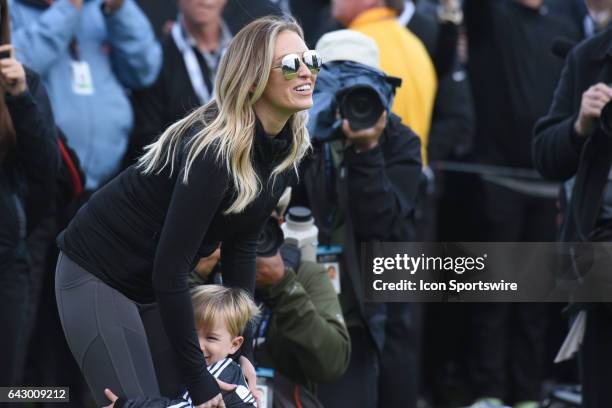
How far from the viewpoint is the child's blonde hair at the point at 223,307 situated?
3.71m

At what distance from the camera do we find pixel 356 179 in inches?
183

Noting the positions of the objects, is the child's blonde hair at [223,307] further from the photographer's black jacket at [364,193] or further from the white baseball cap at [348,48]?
the white baseball cap at [348,48]

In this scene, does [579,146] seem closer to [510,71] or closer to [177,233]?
[177,233]

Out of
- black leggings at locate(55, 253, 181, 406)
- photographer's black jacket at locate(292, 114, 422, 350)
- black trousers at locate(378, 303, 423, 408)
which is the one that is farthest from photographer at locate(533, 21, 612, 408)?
black leggings at locate(55, 253, 181, 406)

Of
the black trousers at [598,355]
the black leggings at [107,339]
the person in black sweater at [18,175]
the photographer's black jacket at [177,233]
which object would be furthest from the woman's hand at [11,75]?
the black trousers at [598,355]

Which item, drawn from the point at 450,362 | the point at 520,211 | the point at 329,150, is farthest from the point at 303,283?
the point at 450,362

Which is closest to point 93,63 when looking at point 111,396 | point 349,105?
point 349,105

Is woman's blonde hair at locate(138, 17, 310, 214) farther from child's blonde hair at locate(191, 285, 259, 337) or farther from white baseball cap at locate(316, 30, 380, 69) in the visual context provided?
white baseball cap at locate(316, 30, 380, 69)

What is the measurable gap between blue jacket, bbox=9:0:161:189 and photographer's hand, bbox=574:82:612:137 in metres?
2.14

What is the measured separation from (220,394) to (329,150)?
1.48 metres

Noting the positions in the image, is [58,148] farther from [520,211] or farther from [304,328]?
[520,211]

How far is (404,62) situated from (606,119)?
174 cm

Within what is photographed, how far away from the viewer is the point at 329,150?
4.75m

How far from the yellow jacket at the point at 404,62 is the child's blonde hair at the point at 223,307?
7.29ft
